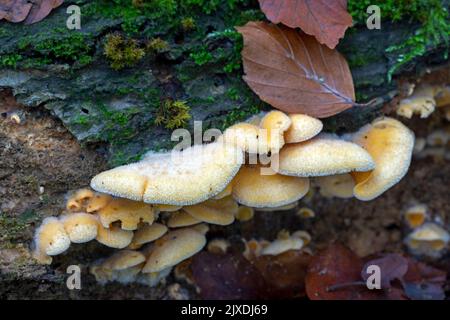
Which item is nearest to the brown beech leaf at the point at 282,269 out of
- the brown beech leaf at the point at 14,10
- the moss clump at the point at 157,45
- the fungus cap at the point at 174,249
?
the fungus cap at the point at 174,249

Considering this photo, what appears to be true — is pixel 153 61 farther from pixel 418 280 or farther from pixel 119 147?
pixel 418 280

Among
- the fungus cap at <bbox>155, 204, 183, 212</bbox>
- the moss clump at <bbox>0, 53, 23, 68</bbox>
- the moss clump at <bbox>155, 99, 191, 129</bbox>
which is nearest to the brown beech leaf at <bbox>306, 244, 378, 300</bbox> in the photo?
the fungus cap at <bbox>155, 204, 183, 212</bbox>

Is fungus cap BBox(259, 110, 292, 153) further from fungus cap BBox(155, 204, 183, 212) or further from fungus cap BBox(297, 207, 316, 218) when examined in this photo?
fungus cap BBox(297, 207, 316, 218)

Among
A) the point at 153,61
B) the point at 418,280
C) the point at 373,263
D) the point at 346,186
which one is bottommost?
the point at 418,280

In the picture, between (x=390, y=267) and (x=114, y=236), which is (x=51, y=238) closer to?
(x=114, y=236)

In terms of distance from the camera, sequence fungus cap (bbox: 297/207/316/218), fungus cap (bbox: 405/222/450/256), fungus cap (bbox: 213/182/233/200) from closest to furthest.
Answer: fungus cap (bbox: 213/182/233/200)
fungus cap (bbox: 297/207/316/218)
fungus cap (bbox: 405/222/450/256)

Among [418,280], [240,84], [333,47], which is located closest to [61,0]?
[240,84]

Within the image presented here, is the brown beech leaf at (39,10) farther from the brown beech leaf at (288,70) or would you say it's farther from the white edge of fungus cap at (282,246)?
the white edge of fungus cap at (282,246)
